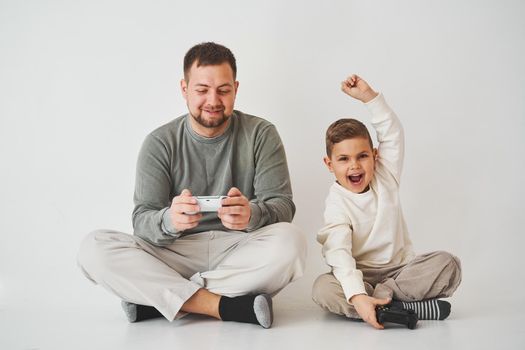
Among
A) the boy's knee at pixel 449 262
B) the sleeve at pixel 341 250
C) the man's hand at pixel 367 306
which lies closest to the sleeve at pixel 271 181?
the sleeve at pixel 341 250

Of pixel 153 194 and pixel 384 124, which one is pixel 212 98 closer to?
pixel 153 194

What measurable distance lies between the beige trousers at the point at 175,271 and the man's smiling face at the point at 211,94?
1.31 feet

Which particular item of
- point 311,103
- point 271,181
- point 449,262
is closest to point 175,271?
point 271,181

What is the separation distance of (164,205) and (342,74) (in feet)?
3.46

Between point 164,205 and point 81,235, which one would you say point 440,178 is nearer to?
point 164,205

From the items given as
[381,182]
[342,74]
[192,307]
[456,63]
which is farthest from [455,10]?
[192,307]

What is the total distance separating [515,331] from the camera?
70.4 inches

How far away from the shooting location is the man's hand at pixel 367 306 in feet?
6.19

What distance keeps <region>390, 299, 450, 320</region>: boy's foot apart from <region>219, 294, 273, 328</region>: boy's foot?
1.28 feet

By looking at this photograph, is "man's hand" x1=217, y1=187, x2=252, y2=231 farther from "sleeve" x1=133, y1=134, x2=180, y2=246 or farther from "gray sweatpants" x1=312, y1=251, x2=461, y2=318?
"gray sweatpants" x1=312, y1=251, x2=461, y2=318

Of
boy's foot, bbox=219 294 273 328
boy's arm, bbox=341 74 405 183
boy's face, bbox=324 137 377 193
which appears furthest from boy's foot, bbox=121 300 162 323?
boy's arm, bbox=341 74 405 183

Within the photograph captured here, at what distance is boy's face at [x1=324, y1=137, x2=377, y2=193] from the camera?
2123 millimetres

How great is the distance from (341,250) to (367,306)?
216 millimetres

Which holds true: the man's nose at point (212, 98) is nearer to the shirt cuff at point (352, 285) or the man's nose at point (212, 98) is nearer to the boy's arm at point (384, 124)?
the boy's arm at point (384, 124)
